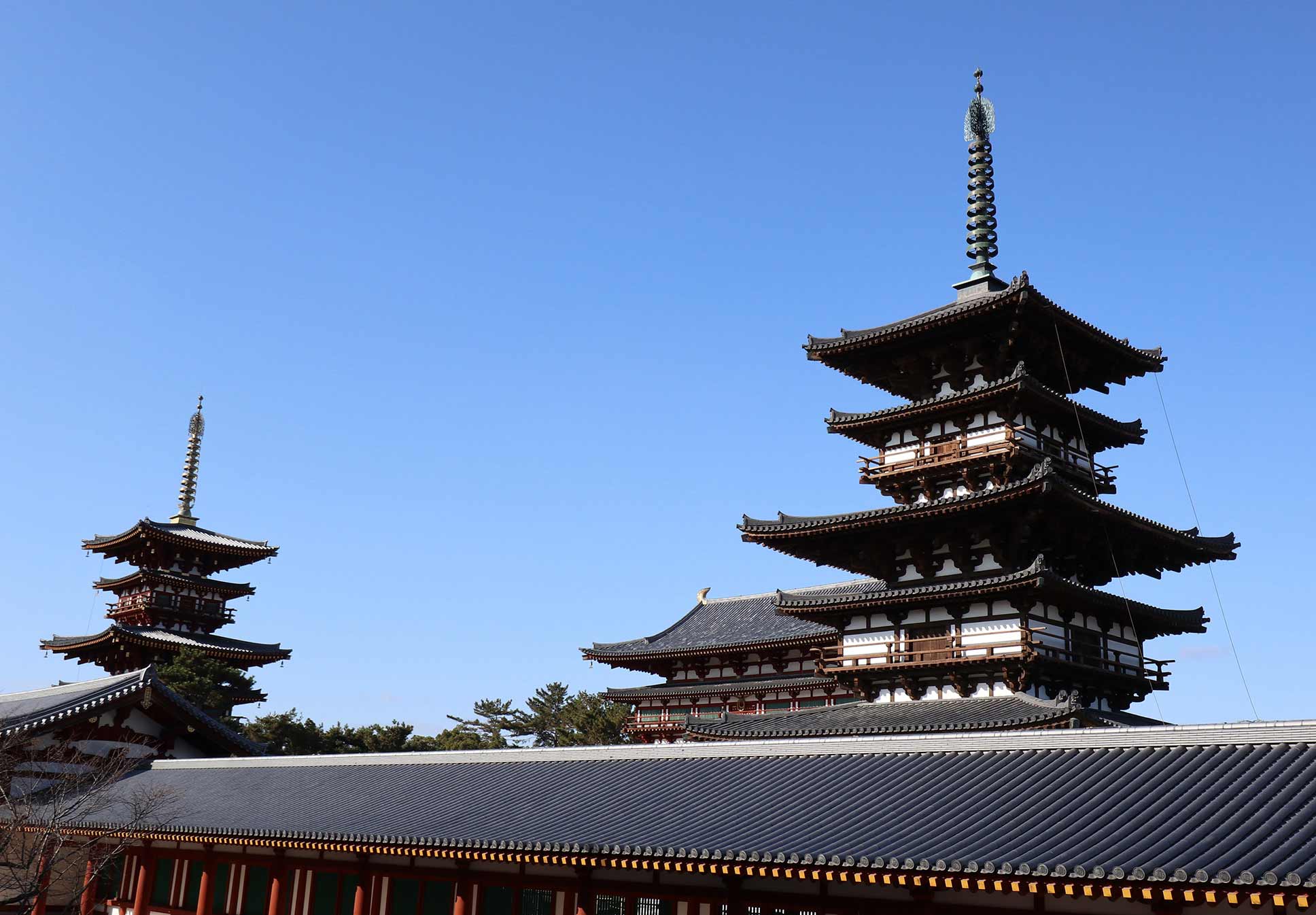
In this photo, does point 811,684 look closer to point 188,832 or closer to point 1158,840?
point 188,832

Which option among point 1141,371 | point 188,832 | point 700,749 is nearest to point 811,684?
point 1141,371

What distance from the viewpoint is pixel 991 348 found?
33000 mm

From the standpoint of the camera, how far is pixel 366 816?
912 inches

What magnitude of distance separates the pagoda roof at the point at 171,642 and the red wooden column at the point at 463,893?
4396cm

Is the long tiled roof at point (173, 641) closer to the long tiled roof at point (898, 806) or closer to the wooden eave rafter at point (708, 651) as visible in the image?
the wooden eave rafter at point (708, 651)

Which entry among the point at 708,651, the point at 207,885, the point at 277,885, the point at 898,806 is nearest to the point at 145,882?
the point at 207,885

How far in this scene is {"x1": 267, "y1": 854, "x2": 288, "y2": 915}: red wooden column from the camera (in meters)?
24.0

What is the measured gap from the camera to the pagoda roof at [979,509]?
29.4m

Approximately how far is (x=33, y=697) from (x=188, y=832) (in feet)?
77.0

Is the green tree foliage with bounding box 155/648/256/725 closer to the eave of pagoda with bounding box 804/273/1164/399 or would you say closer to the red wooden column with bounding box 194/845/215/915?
the red wooden column with bounding box 194/845/215/915

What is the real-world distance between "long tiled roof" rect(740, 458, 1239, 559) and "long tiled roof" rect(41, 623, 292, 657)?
122 ft

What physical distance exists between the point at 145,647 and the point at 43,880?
127ft

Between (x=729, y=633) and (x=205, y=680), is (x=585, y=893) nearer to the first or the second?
(x=729, y=633)

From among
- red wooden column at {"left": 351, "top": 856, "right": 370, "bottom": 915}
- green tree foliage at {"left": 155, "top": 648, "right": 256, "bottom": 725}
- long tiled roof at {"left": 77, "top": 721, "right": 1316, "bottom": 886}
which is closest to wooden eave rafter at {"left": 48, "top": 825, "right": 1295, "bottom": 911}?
long tiled roof at {"left": 77, "top": 721, "right": 1316, "bottom": 886}
